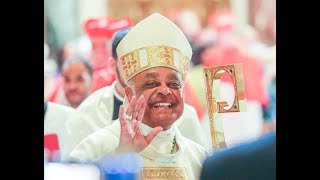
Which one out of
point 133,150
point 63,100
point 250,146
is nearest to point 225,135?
point 250,146

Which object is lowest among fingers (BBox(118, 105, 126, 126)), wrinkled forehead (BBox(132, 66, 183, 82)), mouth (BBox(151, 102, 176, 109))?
fingers (BBox(118, 105, 126, 126))

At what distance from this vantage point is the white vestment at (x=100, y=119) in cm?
328

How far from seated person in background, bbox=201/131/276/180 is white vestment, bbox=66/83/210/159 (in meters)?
0.10

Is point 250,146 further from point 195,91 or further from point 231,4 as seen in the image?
point 231,4

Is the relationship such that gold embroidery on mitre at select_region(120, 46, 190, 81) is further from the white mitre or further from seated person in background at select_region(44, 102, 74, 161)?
seated person in background at select_region(44, 102, 74, 161)

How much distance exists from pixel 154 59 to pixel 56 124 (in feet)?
1.83

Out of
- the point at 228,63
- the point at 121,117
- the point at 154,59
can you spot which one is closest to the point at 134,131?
the point at 121,117

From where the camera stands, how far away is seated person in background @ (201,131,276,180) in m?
3.27

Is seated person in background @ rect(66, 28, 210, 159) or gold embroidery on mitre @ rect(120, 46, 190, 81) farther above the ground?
gold embroidery on mitre @ rect(120, 46, 190, 81)

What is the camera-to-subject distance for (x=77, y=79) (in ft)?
10.9

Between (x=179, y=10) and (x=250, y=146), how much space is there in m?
0.70

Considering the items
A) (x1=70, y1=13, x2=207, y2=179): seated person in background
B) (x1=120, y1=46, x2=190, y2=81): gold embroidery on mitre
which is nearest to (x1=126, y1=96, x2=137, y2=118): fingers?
(x1=70, y1=13, x2=207, y2=179): seated person in background

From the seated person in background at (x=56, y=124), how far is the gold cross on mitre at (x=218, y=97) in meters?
0.65

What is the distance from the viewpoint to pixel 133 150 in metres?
3.27
